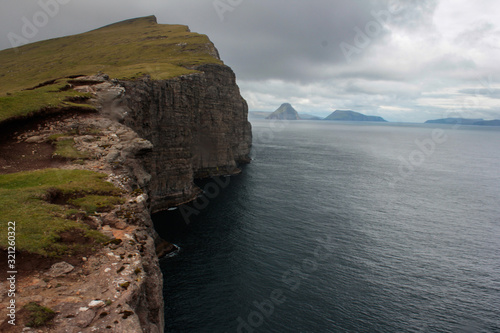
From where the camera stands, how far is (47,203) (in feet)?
59.8

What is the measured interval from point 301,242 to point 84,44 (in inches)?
6290

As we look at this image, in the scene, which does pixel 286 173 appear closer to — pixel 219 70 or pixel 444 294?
pixel 219 70

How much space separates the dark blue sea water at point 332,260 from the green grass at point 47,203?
1914 centimetres

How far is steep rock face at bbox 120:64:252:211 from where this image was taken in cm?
6191

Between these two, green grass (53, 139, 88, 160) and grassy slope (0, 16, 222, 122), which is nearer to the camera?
green grass (53, 139, 88, 160)

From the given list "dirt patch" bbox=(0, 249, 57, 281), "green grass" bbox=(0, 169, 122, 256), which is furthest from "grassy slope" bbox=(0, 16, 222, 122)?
"dirt patch" bbox=(0, 249, 57, 281)

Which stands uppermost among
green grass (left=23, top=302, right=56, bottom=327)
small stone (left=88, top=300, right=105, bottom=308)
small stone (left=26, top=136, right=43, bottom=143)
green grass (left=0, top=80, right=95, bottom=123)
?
green grass (left=0, top=80, right=95, bottom=123)

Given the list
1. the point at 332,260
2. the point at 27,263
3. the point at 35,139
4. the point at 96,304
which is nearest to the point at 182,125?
the point at 35,139

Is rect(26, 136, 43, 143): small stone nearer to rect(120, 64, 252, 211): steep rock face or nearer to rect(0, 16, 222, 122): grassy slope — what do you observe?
rect(0, 16, 222, 122): grassy slope

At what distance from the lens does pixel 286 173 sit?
106m

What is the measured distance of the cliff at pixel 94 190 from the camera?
1262 cm

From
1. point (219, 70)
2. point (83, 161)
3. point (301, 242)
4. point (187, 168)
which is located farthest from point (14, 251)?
point (219, 70)

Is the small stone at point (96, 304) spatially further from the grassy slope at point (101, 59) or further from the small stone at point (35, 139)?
the grassy slope at point (101, 59)

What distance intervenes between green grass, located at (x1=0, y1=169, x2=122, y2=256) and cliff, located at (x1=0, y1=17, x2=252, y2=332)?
0.22ft
